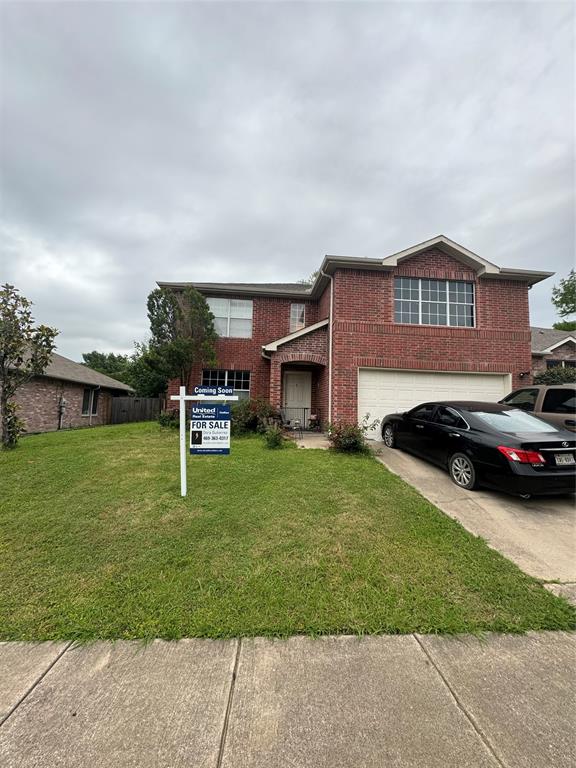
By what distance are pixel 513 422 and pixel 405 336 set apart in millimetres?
4942

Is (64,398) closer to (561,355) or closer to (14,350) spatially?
(14,350)

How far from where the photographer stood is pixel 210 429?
17.6ft

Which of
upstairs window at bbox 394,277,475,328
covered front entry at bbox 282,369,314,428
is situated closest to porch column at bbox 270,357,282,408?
covered front entry at bbox 282,369,314,428

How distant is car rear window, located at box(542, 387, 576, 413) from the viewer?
6707mm

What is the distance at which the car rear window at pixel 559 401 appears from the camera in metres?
6.71

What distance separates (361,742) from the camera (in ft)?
5.71

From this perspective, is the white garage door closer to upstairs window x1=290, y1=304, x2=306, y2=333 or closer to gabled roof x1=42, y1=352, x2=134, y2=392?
upstairs window x1=290, y1=304, x2=306, y2=333

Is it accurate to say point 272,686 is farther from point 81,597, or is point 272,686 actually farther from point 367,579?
point 81,597

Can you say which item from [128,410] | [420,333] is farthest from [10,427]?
[128,410]

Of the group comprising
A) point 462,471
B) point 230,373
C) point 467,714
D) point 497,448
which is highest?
point 230,373

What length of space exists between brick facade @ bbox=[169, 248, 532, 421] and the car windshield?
4.11 meters

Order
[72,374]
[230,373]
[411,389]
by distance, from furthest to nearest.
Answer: [72,374] < [230,373] < [411,389]

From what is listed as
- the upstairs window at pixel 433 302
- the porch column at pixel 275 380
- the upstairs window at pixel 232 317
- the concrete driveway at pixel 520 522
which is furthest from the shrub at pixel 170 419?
the upstairs window at pixel 433 302

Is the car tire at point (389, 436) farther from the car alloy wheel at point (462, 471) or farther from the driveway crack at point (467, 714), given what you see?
the driveway crack at point (467, 714)
